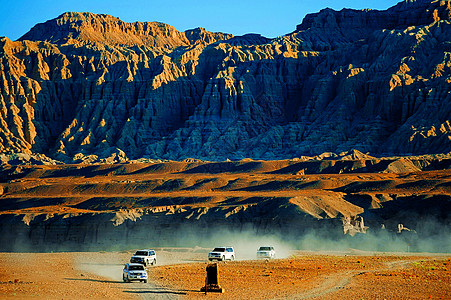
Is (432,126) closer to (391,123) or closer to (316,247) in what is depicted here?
(391,123)

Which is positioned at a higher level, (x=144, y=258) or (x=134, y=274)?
(x=144, y=258)

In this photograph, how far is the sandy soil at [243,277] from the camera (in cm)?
4531

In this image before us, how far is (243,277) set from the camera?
53125 mm

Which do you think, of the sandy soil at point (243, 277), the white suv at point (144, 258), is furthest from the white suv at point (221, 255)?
the white suv at point (144, 258)

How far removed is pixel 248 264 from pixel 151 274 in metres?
10.3

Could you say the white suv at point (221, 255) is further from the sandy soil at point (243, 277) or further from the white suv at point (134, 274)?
the white suv at point (134, 274)

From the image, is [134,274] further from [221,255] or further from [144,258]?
[221,255]

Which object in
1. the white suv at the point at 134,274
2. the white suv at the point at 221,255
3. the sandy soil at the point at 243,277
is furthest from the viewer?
the white suv at the point at 221,255

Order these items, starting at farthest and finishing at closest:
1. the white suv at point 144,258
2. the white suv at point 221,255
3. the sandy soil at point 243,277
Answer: the white suv at point 221,255 → the white suv at point 144,258 → the sandy soil at point 243,277

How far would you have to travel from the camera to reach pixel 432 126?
6457 inches

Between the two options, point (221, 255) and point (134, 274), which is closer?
Result: point (134, 274)

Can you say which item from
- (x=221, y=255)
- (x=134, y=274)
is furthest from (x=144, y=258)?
(x=134, y=274)

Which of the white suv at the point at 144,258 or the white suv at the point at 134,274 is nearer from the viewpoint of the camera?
the white suv at the point at 134,274

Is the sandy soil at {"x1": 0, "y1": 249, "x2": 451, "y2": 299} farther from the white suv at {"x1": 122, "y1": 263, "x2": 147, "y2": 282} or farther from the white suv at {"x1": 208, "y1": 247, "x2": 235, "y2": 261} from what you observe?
the white suv at {"x1": 208, "y1": 247, "x2": 235, "y2": 261}
